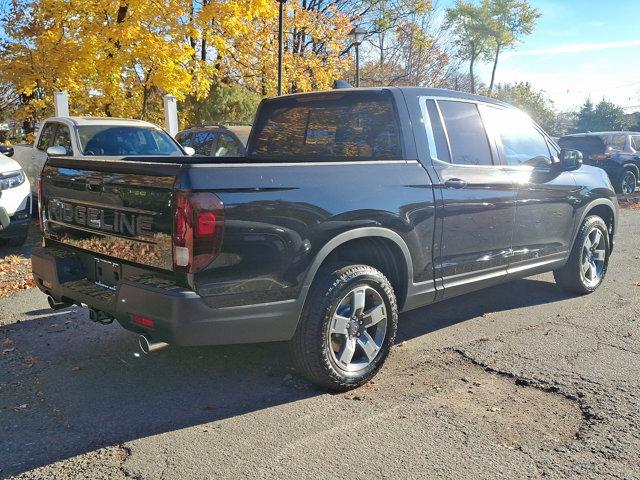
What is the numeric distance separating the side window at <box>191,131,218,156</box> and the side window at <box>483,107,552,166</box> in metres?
7.46

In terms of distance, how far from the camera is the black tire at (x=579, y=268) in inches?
226

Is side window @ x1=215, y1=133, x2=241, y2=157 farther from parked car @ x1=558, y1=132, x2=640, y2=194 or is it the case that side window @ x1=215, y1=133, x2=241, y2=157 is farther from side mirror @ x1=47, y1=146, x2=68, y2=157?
parked car @ x1=558, y1=132, x2=640, y2=194

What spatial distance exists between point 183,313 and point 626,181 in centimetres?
1741

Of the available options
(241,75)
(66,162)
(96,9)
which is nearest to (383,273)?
(66,162)

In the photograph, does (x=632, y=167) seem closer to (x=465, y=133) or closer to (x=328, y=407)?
(x=465, y=133)

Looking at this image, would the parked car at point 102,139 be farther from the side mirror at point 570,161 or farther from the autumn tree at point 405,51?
the autumn tree at point 405,51

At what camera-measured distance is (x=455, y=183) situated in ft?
13.9

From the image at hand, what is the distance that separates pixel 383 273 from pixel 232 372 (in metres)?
1.24

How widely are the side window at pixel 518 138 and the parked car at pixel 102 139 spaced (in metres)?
5.57

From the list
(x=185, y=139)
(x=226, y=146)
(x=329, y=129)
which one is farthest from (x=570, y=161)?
(x=185, y=139)

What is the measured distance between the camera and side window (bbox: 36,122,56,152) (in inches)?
376

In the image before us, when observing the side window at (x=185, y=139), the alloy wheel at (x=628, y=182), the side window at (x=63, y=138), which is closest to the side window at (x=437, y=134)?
the side window at (x=63, y=138)

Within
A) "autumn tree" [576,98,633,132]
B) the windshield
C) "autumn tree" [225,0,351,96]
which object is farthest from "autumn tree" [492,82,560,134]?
the windshield

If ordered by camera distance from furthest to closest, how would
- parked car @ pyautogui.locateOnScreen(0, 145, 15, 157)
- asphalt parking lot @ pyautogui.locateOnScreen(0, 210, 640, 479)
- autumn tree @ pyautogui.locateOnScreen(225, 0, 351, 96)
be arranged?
autumn tree @ pyautogui.locateOnScreen(225, 0, 351, 96), parked car @ pyautogui.locateOnScreen(0, 145, 15, 157), asphalt parking lot @ pyautogui.locateOnScreen(0, 210, 640, 479)
